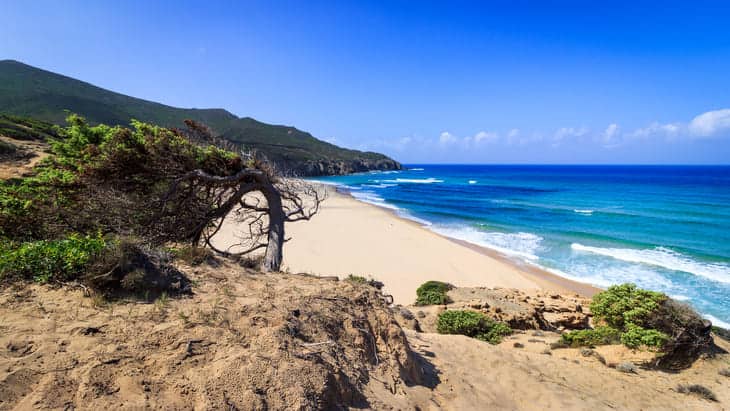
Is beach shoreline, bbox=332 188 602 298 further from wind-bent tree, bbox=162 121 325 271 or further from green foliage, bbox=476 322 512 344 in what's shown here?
wind-bent tree, bbox=162 121 325 271

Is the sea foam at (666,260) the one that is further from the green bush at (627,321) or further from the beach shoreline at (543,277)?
the green bush at (627,321)

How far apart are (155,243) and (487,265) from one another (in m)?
17.5

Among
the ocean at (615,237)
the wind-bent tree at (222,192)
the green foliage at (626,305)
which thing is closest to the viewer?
the wind-bent tree at (222,192)

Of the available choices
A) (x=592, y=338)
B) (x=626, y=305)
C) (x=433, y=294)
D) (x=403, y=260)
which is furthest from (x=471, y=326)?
(x=403, y=260)

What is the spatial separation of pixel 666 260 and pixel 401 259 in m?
16.1

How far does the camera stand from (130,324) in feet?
11.5

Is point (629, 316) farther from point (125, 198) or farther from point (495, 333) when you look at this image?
point (125, 198)

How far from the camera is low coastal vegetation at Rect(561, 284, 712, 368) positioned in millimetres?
8172

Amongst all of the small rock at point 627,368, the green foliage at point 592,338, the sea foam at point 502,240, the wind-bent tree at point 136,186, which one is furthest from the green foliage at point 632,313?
the sea foam at point 502,240

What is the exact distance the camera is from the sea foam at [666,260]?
17.8 metres

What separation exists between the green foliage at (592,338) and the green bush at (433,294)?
169 inches

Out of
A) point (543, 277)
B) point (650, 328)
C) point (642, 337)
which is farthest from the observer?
point (543, 277)

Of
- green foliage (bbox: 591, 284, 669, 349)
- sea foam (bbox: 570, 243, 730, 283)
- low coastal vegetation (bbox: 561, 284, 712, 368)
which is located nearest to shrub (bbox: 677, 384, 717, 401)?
low coastal vegetation (bbox: 561, 284, 712, 368)

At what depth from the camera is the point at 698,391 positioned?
6789 millimetres
